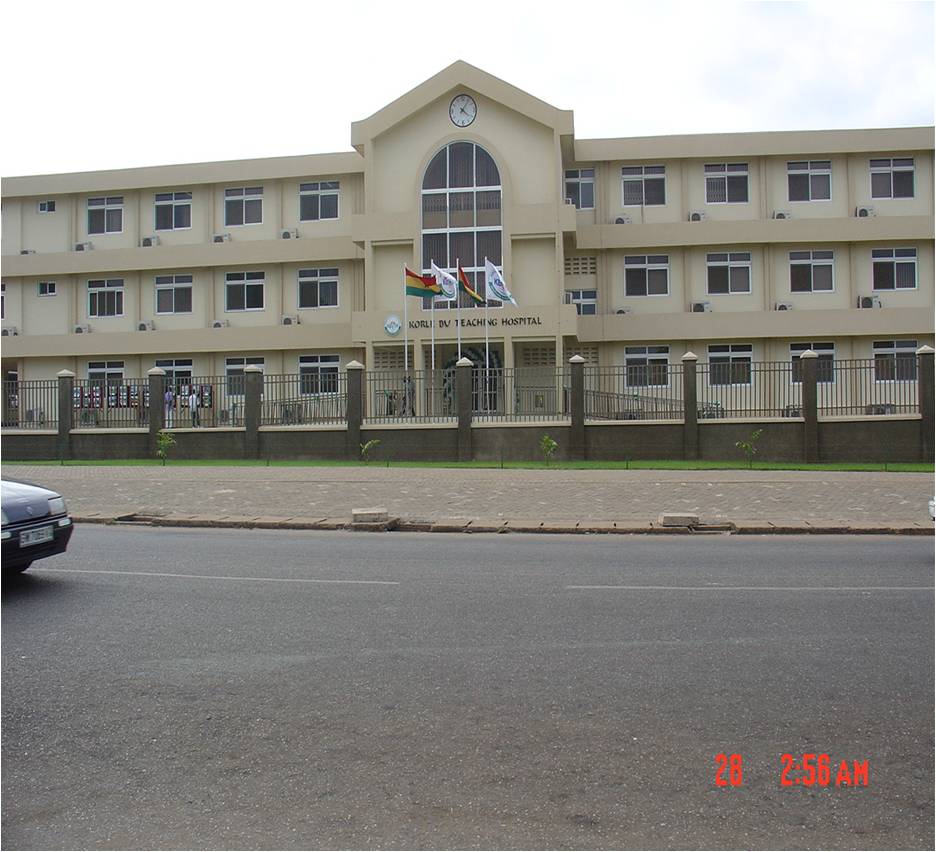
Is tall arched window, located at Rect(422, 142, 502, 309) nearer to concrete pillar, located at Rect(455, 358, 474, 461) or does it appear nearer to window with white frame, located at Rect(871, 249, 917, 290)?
concrete pillar, located at Rect(455, 358, 474, 461)

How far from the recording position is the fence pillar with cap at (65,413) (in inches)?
1076

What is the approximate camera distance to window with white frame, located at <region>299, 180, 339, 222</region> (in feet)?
128

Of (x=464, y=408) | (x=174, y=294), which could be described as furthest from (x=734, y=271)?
(x=174, y=294)

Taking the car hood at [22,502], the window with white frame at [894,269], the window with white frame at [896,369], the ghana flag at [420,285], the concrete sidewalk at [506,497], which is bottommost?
the concrete sidewalk at [506,497]

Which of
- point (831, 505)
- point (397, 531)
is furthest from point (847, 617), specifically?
point (831, 505)

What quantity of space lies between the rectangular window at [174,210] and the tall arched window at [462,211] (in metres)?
11.6

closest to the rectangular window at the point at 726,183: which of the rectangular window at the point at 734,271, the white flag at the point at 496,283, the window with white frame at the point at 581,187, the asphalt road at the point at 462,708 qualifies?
the rectangular window at the point at 734,271

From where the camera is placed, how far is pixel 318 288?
39406 mm

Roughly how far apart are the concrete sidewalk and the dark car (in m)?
5.68

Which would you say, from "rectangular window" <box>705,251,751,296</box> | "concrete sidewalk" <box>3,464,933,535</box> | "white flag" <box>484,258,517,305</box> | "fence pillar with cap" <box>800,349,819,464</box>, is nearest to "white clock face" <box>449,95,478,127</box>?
"white flag" <box>484,258,517,305</box>

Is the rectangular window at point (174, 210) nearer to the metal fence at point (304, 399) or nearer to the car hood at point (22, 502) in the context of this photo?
the metal fence at point (304, 399)

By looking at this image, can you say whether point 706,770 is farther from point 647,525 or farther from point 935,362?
point 935,362

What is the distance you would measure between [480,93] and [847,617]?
100 ft

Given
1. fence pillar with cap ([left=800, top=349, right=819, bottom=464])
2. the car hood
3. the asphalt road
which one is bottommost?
the asphalt road
